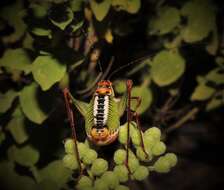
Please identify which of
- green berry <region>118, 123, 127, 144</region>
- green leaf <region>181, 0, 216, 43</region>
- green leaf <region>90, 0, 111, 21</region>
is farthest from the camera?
green leaf <region>181, 0, 216, 43</region>

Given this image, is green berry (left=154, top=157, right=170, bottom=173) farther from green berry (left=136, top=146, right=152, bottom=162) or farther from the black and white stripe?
the black and white stripe

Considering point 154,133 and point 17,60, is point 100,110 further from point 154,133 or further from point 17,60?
point 17,60

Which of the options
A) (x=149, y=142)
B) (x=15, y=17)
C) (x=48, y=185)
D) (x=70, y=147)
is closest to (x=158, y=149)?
(x=149, y=142)

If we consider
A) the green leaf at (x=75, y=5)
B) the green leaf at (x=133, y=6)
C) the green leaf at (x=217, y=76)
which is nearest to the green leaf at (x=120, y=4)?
the green leaf at (x=133, y=6)

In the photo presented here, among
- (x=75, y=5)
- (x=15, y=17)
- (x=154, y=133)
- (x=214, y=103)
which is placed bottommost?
(x=214, y=103)

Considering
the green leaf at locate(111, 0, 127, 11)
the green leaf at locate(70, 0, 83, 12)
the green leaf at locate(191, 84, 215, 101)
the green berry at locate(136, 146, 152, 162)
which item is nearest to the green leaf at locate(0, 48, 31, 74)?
the green leaf at locate(70, 0, 83, 12)

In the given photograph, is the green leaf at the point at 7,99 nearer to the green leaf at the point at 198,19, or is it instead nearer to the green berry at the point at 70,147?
the green berry at the point at 70,147
